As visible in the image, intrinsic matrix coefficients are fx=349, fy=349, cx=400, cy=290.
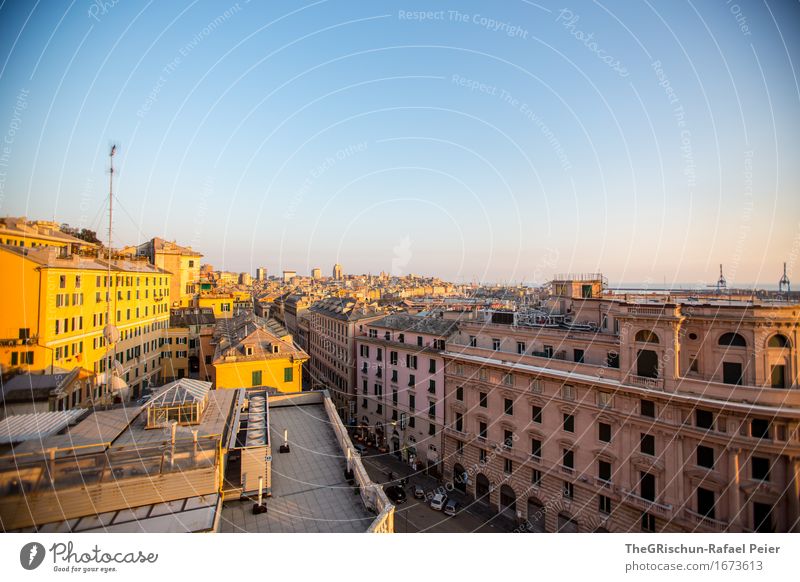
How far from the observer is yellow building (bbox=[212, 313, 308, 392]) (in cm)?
905

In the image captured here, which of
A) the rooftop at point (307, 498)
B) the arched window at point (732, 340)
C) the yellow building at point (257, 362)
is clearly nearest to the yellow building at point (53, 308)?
the rooftop at point (307, 498)

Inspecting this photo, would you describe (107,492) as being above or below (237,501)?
above

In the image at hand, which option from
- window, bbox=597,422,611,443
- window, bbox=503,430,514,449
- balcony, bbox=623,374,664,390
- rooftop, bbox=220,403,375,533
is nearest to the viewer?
rooftop, bbox=220,403,375,533

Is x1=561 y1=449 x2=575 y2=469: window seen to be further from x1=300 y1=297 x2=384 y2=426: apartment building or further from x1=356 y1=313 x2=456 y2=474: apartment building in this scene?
x1=300 y1=297 x2=384 y2=426: apartment building

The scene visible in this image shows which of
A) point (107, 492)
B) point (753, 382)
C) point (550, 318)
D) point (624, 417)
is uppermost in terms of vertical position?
point (550, 318)

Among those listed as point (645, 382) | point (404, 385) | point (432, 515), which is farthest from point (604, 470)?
point (404, 385)

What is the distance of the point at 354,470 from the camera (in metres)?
4.53

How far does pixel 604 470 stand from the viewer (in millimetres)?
8336

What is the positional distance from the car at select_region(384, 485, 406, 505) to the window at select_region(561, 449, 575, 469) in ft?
16.4

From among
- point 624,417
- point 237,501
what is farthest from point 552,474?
point 237,501

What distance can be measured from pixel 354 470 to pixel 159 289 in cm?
645

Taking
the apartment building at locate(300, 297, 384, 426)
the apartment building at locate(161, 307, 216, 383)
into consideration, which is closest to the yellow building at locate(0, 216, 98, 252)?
the apartment building at locate(161, 307, 216, 383)

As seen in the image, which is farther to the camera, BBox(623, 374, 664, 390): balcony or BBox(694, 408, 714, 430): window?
BBox(623, 374, 664, 390): balcony
